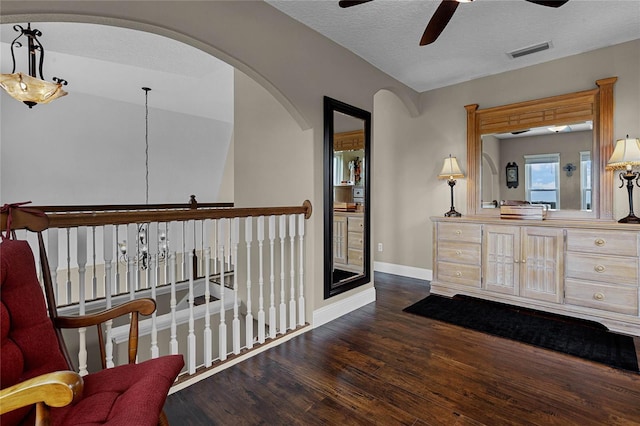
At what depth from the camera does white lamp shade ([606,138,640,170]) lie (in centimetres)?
285

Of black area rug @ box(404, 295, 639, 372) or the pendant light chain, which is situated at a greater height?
the pendant light chain

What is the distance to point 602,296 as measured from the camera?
2.85 m

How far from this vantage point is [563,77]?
11.3 ft

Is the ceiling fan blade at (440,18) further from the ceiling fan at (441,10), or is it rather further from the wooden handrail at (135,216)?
the wooden handrail at (135,216)

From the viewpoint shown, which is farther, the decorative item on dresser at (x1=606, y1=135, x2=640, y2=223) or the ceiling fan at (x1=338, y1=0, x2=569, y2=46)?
the decorative item on dresser at (x1=606, y1=135, x2=640, y2=223)

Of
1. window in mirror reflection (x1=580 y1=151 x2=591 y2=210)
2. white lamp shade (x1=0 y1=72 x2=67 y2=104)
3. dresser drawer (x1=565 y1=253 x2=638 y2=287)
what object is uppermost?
white lamp shade (x1=0 y1=72 x2=67 y2=104)

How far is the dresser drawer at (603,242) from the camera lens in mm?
2725

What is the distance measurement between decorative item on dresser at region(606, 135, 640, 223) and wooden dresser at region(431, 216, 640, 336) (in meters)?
0.21

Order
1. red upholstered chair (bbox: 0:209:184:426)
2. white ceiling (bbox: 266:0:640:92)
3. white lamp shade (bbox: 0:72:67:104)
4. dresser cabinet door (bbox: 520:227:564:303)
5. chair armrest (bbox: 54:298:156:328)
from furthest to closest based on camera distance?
dresser cabinet door (bbox: 520:227:564:303) → white ceiling (bbox: 266:0:640:92) → white lamp shade (bbox: 0:72:67:104) → chair armrest (bbox: 54:298:156:328) → red upholstered chair (bbox: 0:209:184:426)

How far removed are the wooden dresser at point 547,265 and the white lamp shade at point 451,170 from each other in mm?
633

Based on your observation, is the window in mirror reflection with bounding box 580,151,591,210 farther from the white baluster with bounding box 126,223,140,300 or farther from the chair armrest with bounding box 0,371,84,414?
the chair armrest with bounding box 0,371,84,414

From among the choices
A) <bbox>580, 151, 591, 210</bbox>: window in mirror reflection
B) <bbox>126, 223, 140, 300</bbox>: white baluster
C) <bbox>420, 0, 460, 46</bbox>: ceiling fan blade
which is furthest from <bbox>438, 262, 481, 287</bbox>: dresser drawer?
<bbox>126, 223, 140, 300</bbox>: white baluster

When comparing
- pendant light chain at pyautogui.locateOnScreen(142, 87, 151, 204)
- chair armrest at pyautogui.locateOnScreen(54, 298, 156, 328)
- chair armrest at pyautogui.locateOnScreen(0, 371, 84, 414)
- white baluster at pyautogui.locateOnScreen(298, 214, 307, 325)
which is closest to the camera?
chair armrest at pyautogui.locateOnScreen(0, 371, 84, 414)

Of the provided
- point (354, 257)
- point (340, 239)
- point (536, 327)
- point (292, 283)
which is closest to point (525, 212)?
point (536, 327)
